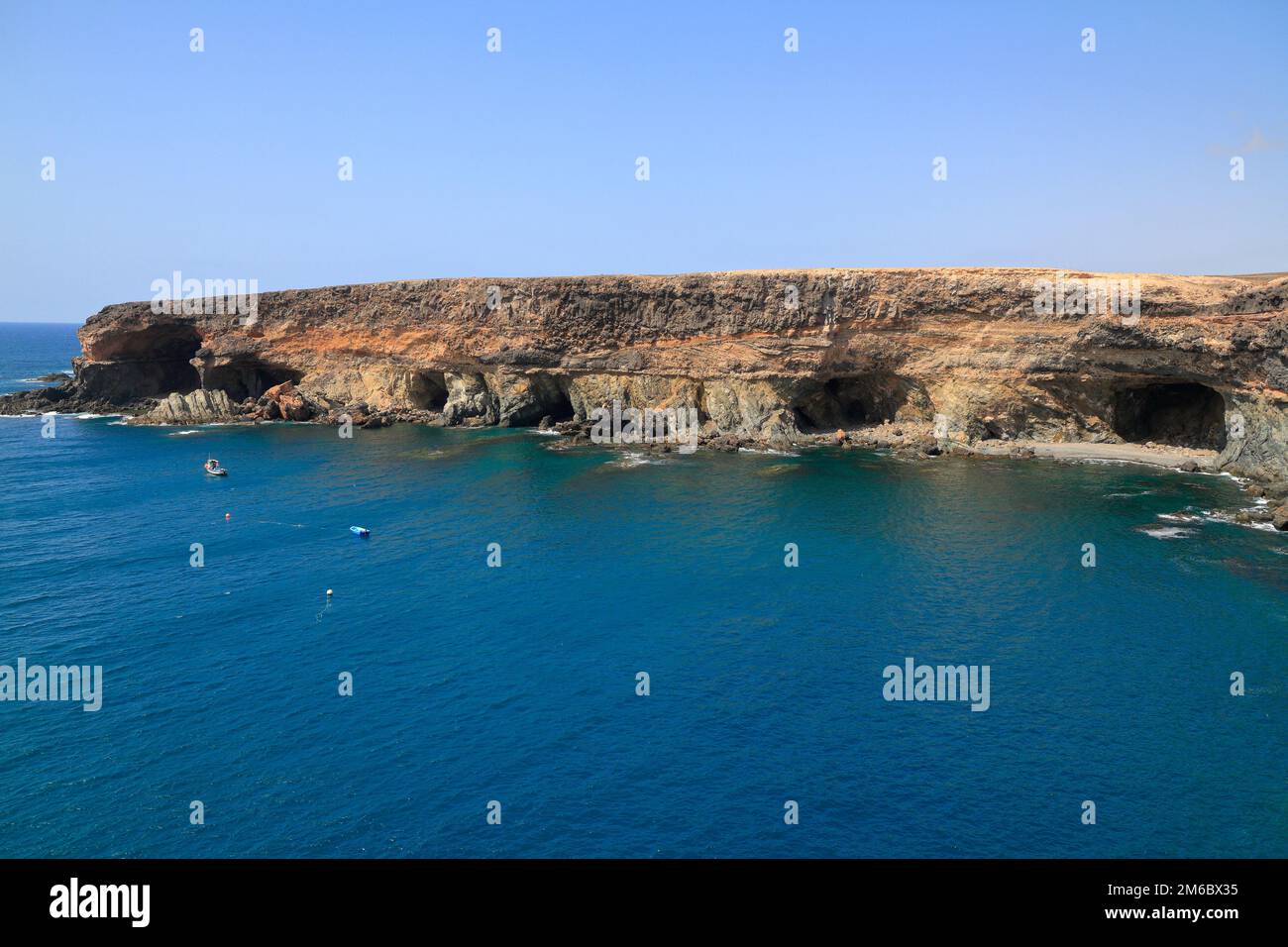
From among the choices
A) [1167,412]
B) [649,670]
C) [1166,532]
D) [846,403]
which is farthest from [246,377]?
[1167,412]

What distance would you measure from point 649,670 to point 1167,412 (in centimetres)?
6295

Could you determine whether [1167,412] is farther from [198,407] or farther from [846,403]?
[198,407]

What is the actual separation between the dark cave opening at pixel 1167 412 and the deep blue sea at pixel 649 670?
40.2ft

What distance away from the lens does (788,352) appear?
77.1 metres

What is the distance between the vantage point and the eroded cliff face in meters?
63.9

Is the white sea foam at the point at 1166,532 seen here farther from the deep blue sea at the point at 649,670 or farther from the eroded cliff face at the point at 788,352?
the eroded cliff face at the point at 788,352

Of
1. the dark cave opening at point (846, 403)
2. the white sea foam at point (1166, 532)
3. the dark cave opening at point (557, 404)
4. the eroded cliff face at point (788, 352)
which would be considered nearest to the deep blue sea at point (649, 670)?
the white sea foam at point (1166, 532)

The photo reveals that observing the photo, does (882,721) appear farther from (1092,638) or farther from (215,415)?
(215,415)

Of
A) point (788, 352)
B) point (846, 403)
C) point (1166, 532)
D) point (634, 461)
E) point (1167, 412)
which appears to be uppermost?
point (788, 352)

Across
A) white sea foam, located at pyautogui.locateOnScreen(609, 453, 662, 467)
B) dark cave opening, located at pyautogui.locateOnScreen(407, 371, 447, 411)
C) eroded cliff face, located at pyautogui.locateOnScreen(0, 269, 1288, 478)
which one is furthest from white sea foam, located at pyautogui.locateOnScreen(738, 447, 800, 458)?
dark cave opening, located at pyautogui.locateOnScreen(407, 371, 447, 411)

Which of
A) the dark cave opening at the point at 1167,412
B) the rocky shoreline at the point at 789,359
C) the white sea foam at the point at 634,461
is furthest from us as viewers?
the white sea foam at the point at 634,461

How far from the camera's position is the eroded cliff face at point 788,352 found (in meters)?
63.9

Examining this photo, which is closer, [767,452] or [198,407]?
[767,452]

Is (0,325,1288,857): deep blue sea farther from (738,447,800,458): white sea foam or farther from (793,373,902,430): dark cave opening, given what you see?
(793,373,902,430): dark cave opening
